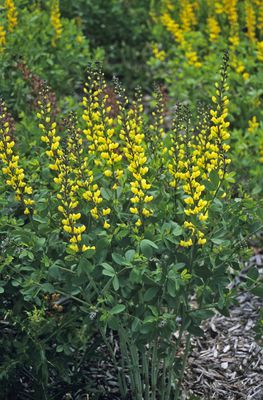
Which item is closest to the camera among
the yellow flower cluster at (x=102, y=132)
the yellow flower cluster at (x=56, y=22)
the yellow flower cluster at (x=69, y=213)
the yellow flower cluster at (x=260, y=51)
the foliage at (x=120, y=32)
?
the yellow flower cluster at (x=69, y=213)

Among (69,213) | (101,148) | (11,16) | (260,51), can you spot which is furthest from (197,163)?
(11,16)

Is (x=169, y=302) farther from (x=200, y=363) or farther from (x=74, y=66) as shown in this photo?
(x=74, y=66)

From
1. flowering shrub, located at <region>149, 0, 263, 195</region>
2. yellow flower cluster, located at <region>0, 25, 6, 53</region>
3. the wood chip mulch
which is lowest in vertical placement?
the wood chip mulch

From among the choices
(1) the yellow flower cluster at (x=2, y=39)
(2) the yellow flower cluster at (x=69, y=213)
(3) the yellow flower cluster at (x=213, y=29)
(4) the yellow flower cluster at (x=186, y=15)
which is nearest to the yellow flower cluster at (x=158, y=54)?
(4) the yellow flower cluster at (x=186, y=15)

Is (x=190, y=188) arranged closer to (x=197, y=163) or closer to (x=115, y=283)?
(x=197, y=163)

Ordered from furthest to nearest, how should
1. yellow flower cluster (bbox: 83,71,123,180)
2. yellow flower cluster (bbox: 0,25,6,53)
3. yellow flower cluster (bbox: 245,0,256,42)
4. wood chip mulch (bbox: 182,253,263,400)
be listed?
yellow flower cluster (bbox: 245,0,256,42), yellow flower cluster (bbox: 0,25,6,53), wood chip mulch (bbox: 182,253,263,400), yellow flower cluster (bbox: 83,71,123,180)

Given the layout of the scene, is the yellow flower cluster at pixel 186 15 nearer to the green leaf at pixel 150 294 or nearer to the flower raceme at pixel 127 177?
the flower raceme at pixel 127 177

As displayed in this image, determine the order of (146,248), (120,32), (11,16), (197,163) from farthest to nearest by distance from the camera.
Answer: (120,32) → (11,16) → (197,163) → (146,248)

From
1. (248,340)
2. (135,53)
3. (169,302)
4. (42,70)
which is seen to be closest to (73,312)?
(169,302)

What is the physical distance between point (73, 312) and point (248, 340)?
3.94 ft

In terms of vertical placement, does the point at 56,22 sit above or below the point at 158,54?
above

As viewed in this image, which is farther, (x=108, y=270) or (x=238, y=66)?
(x=238, y=66)

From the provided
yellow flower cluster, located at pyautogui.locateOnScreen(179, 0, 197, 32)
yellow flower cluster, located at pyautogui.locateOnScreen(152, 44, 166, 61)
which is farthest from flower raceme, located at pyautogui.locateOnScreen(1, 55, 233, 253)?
yellow flower cluster, located at pyautogui.locateOnScreen(179, 0, 197, 32)

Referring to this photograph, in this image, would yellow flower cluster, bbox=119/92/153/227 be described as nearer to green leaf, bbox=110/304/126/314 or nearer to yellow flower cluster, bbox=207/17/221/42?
green leaf, bbox=110/304/126/314
